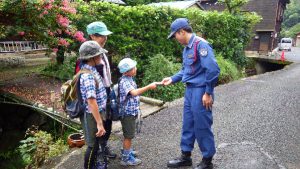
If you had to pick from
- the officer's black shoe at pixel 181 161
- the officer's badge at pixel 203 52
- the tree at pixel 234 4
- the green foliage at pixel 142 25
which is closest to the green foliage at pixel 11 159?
the green foliage at pixel 142 25

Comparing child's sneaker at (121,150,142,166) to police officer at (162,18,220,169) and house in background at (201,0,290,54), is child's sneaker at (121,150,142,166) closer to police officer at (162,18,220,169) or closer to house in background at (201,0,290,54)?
police officer at (162,18,220,169)

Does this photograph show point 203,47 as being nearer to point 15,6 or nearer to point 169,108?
point 169,108

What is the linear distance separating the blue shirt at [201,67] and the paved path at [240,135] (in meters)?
1.39

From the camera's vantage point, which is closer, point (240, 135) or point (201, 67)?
point (201, 67)

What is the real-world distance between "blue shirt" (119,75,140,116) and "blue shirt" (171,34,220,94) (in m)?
0.72

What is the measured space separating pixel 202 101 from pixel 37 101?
5.30 metres

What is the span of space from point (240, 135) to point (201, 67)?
2.39 meters

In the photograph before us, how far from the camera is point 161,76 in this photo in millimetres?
9148

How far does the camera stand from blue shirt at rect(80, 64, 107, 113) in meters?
3.05

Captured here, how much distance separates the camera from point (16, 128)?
320 inches

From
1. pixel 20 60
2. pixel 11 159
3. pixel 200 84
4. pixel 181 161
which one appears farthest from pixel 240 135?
pixel 20 60

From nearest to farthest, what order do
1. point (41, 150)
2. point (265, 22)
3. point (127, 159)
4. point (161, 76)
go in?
point (127, 159) → point (41, 150) → point (161, 76) → point (265, 22)

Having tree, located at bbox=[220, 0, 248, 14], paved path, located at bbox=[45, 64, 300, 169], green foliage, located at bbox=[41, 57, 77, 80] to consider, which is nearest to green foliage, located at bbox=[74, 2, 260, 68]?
green foliage, located at bbox=[41, 57, 77, 80]

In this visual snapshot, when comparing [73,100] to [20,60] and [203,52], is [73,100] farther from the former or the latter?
[20,60]
